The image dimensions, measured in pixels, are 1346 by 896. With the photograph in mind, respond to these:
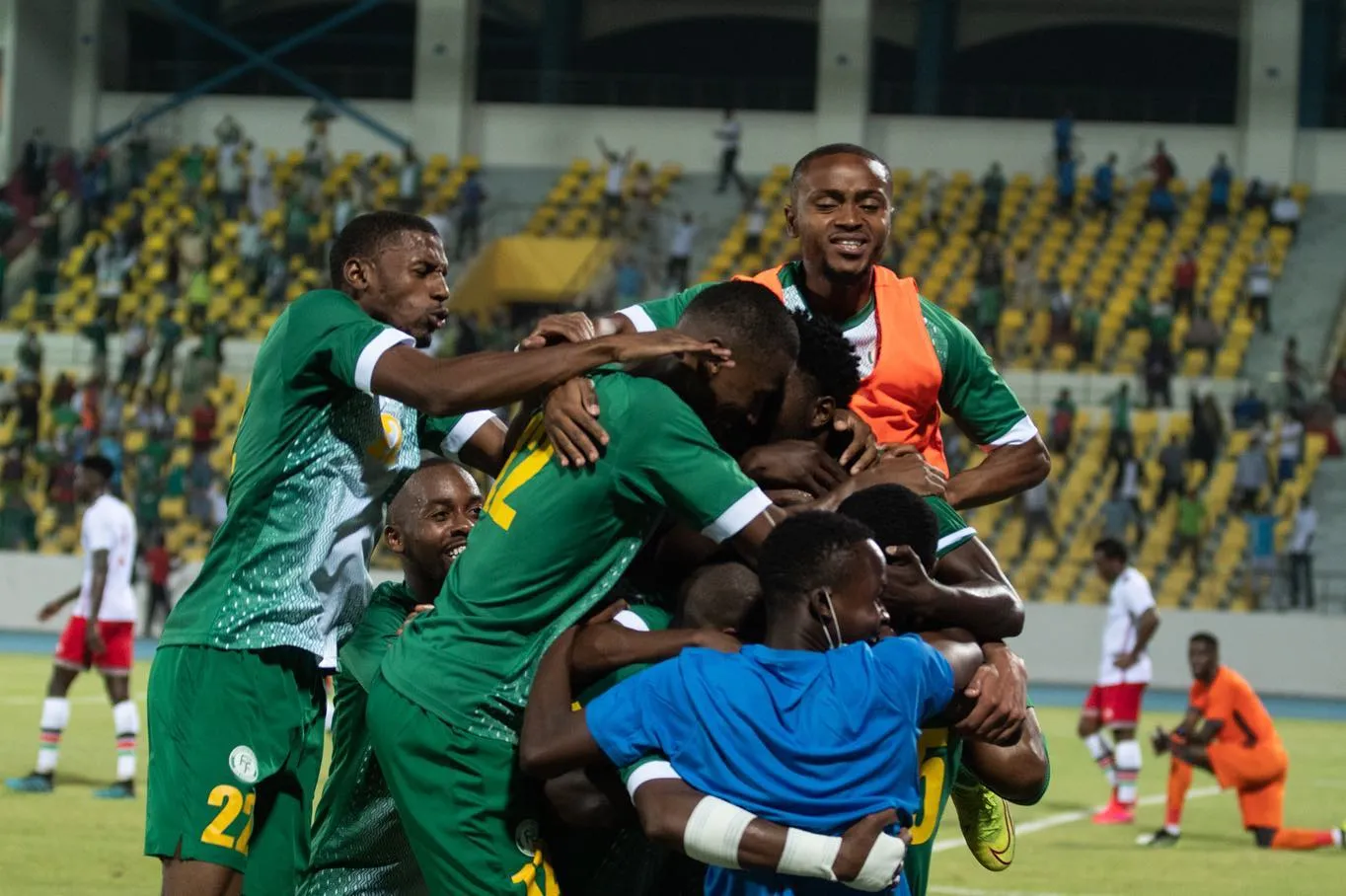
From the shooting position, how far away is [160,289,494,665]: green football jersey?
18.1 feet

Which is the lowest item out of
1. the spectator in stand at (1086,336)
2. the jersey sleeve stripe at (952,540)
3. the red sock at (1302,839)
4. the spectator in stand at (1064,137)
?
the red sock at (1302,839)

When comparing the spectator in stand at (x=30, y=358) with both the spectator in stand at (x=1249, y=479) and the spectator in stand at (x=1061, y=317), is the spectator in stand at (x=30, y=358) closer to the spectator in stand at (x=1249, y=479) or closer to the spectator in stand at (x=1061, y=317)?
the spectator in stand at (x=1061, y=317)

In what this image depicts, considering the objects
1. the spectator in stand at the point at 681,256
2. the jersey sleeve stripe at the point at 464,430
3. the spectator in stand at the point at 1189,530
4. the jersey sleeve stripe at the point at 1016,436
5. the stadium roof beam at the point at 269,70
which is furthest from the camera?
the stadium roof beam at the point at 269,70

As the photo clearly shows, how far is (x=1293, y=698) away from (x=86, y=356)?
1734 centimetres

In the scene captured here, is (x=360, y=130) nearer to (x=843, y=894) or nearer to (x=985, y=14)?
(x=985, y=14)

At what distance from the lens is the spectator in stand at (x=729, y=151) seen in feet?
109

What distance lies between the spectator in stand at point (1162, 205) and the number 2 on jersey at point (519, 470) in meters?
28.1

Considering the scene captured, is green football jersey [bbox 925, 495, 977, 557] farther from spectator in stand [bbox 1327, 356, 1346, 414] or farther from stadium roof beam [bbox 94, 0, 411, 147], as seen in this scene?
stadium roof beam [bbox 94, 0, 411, 147]

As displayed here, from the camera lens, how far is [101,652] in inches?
514

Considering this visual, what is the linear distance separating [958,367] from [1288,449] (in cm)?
2111

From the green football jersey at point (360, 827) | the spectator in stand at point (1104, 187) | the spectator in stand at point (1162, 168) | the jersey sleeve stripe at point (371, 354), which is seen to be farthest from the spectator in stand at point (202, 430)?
the jersey sleeve stripe at point (371, 354)

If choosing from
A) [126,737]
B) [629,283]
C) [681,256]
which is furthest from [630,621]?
[681,256]

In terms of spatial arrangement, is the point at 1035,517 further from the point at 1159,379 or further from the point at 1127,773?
the point at 1127,773

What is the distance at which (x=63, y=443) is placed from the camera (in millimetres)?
27578
